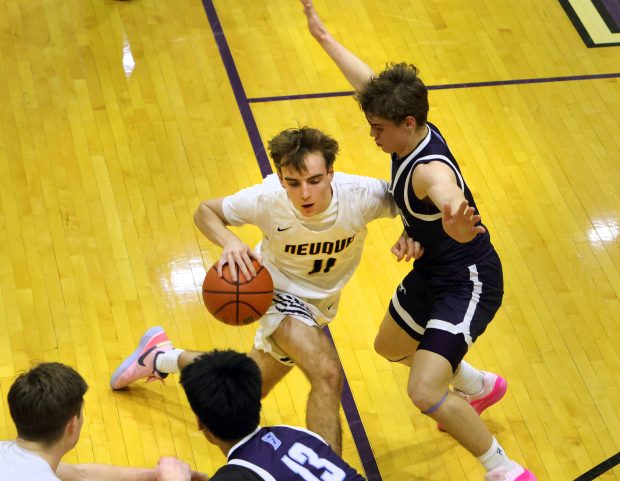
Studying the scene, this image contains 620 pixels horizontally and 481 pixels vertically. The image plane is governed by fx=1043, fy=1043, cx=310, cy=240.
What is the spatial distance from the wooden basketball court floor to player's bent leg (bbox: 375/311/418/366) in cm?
37

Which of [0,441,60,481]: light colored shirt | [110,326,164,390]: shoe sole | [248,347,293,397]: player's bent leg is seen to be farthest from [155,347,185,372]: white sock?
[0,441,60,481]: light colored shirt

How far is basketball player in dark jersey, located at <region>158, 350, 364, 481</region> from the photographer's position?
12.5 ft

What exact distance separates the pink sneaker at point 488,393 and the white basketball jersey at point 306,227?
110 cm

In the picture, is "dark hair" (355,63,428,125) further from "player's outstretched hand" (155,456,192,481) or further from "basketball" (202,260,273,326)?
"player's outstretched hand" (155,456,192,481)

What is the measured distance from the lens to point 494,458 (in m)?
5.32

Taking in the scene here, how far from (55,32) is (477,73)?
3.50 m

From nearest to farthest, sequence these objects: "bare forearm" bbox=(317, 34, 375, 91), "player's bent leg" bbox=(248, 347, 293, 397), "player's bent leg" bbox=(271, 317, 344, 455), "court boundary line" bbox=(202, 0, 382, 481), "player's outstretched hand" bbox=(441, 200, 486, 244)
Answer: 1. "player's outstretched hand" bbox=(441, 200, 486, 244)
2. "player's bent leg" bbox=(271, 317, 344, 455)
3. "player's bent leg" bbox=(248, 347, 293, 397)
4. "court boundary line" bbox=(202, 0, 382, 481)
5. "bare forearm" bbox=(317, 34, 375, 91)

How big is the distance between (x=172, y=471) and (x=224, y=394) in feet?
3.24

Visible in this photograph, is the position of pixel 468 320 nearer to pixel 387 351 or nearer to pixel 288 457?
pixel 387 351

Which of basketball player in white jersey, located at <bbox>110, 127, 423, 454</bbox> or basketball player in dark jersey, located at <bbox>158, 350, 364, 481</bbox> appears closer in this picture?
basketball player in dark jersey, located at <bbox>158, 350, 364, 481</bbox>

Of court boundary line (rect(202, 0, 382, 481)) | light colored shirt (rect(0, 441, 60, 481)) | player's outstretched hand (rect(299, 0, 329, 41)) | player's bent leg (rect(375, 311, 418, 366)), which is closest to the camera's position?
light colored shirt (rect(0, 441, 60, 481))

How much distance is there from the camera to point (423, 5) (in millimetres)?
9359

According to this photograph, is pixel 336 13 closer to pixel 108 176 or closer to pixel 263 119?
pixel 263 119

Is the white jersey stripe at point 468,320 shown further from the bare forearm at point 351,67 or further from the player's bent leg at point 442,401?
the bare forearm at point 351,67
